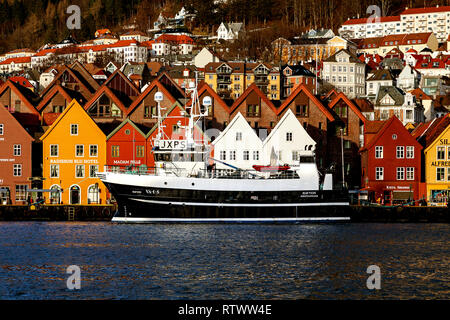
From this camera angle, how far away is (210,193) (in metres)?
75.0

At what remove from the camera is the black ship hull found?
74438mm

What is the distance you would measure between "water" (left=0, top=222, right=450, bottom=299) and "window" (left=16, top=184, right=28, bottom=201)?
50.6ft

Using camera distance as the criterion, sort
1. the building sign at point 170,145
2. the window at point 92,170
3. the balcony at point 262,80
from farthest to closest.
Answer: the balcony at point 262,80, the window at point 92,170, the building sign at point 170,145

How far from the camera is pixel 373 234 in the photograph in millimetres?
68875

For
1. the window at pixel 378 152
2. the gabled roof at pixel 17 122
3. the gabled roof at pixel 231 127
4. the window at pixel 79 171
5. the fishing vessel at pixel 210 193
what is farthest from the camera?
the gabled roof at pixel 17 122

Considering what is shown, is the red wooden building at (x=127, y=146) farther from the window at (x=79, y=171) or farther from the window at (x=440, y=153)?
the window at (x=440, y=153)

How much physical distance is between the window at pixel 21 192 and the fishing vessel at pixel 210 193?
1830 centimetres

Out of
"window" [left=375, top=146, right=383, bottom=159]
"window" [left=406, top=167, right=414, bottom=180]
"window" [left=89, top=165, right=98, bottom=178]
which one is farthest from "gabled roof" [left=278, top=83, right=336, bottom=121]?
"window" [left=89, top=165, right=98, bottom=178]

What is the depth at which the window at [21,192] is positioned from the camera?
3580 inches

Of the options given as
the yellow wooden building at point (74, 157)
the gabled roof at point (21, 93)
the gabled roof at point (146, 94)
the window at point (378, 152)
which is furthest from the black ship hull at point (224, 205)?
the gabled roof at point (21, 93)

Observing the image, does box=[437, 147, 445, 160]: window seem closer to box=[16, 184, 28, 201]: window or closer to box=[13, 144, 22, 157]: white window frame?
box=[16, 184, 28, 201]: window

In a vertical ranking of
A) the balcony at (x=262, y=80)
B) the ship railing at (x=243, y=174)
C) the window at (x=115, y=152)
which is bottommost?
the ship railing at (x=243, y=174)
